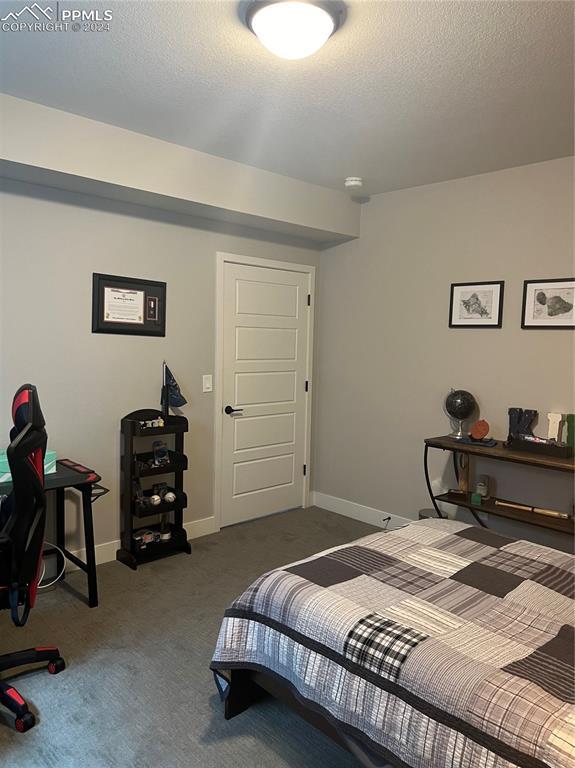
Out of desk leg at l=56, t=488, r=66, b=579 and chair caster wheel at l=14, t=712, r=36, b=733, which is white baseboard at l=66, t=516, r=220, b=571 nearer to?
desk leg at l=56, t=488, r=66, b=579

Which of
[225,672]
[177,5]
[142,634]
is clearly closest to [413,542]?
[225,672]

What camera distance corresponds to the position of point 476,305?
3.85 meters

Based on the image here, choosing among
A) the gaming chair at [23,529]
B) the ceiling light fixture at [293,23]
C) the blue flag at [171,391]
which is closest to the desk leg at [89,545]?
the gaming chair at [23,529]

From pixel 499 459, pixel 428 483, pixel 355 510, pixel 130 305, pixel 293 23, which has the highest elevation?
pixel 293 23

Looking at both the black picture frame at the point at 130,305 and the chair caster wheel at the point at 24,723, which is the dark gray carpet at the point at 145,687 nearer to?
the chair caster wheel at the point at 24,723

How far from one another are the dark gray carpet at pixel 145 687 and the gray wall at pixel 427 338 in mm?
1396

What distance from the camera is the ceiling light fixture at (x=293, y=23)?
1875 millimetres

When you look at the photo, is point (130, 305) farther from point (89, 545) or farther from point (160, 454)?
point (89, 545)

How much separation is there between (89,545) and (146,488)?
0.92m

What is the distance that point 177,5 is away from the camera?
192 cm

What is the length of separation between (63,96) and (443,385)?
120 inches

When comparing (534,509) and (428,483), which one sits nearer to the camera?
(534,509)

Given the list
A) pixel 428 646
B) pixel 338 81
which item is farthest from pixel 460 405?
pixel 428 646

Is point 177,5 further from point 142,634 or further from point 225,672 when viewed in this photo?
point 142,634
